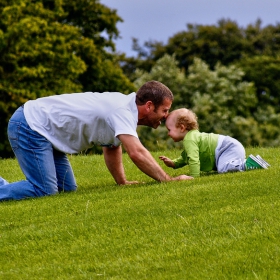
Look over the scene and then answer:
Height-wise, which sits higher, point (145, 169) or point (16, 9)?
point (16, 9)

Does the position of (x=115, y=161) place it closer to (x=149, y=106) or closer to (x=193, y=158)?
(x=193, y=158)

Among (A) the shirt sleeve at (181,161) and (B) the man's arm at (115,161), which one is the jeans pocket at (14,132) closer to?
(B) the man's arm at (115,161)

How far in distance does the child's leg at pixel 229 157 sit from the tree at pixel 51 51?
21999 mm

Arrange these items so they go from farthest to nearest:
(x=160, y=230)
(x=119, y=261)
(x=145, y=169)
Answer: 1. (x=145, y=169)
2. (x=160, y=230)
3. (x=119, y=261)

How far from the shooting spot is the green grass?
538 centimetres

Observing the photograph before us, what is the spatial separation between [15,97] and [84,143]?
22.8 metres

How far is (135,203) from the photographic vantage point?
7.49 metres

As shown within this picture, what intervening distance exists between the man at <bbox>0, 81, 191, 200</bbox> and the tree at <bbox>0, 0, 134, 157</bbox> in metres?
21.9

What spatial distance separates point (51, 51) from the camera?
105ft

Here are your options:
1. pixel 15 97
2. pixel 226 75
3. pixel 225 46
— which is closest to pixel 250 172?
pixel 15 97

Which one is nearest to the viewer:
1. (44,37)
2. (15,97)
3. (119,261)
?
(119,261)

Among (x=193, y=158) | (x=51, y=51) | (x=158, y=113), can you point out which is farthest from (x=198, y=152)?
(x=51, y=51)

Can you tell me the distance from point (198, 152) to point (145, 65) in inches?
1720

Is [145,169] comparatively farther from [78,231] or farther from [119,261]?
[119,261]
